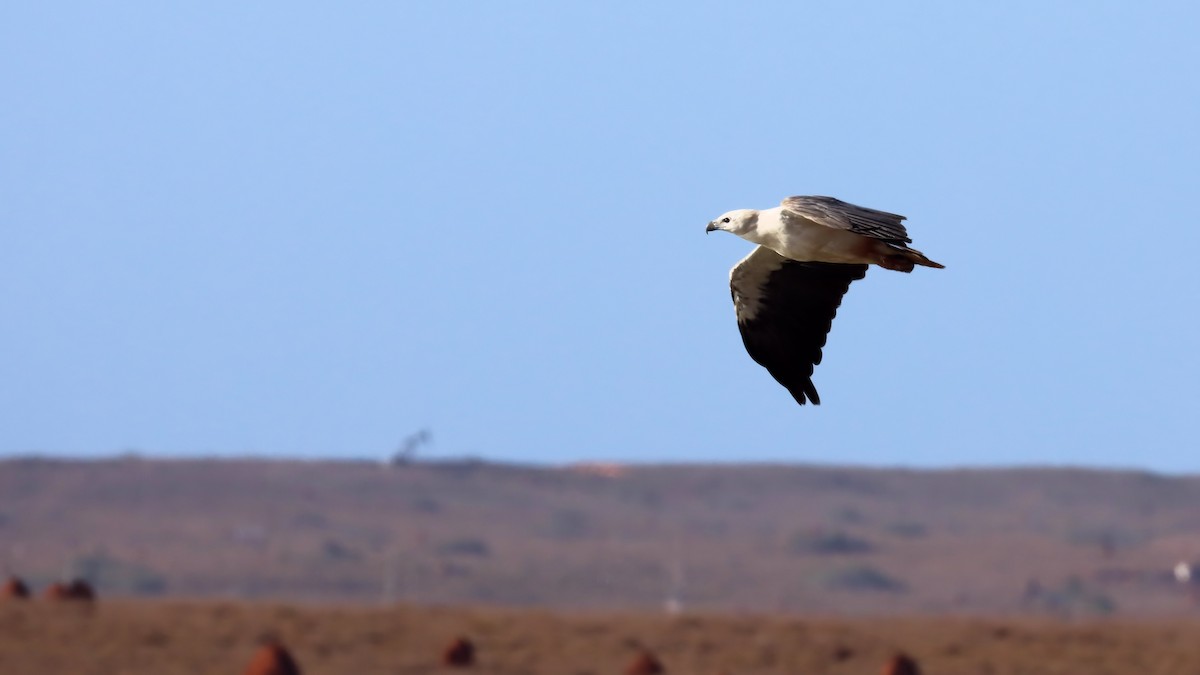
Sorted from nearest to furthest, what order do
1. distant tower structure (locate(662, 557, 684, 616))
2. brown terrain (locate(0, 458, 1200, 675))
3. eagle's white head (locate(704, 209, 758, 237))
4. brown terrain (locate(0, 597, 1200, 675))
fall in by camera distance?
eagle's white head (locate(704, 209, 758, 237)) → brown terrain (locate(0, 597, 1200, 675)) → brown terrain (locate(0, 458, 1200, 675)) → distant tower structure (locate(662, 557, 684, 616))

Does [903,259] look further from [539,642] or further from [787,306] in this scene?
[539,642]

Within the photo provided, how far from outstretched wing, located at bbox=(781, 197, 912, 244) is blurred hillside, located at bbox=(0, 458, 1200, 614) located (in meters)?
50.3

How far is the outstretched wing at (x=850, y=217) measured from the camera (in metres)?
14.0

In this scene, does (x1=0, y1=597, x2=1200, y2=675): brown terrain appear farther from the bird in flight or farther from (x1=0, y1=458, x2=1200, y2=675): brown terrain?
the bird in flight

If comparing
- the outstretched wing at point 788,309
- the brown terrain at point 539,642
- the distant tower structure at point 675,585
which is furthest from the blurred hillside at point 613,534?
the outstretched wing at point 788,309

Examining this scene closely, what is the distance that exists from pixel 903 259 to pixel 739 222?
1.47 meters

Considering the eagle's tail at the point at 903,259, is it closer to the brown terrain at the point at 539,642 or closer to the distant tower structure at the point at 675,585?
the brown terrain at the point at 539,642

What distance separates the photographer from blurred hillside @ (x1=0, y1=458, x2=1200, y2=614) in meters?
68.4

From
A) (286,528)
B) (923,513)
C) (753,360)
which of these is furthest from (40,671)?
(923,513)

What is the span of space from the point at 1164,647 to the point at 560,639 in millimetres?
11075

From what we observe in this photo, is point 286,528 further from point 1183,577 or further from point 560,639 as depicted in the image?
point 560,639

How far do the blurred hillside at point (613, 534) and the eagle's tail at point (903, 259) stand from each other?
49.6 m

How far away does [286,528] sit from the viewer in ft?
257

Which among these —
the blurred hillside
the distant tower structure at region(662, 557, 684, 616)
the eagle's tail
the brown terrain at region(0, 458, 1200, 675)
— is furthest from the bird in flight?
the blurred hillside
